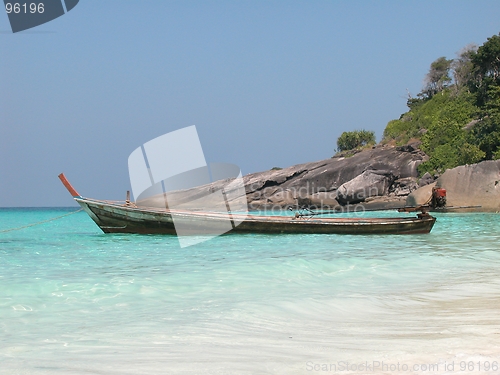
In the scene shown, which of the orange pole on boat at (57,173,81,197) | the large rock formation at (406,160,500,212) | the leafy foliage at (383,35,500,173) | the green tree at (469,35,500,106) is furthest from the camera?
the green tree at (469,35,500,106)

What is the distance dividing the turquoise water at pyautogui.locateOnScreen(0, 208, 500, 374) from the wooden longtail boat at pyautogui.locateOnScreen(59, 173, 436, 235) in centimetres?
314

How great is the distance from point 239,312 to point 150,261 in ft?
16.0

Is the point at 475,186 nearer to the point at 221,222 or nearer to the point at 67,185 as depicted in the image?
the point at 221,222

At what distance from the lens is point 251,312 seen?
514 cm

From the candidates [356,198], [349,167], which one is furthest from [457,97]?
[356,198]

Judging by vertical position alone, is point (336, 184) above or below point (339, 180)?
below

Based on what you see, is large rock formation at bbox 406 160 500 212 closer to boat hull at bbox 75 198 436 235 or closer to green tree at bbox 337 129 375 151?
boat hull at bbox 75 198 436 235

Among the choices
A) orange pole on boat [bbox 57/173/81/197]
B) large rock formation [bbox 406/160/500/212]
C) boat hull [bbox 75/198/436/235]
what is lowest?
large rock formation [bbox 406/160/500/212]

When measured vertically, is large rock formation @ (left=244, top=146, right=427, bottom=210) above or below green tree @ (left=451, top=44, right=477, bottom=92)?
below

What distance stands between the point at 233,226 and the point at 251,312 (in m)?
9.45

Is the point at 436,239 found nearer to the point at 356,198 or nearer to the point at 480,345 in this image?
the point at 480,345

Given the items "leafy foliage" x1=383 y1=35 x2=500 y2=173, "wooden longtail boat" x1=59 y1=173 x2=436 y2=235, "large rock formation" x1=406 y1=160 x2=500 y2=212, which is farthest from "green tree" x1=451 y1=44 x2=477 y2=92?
"wooden longtail boat" x1=59 y1=173 x2=436 y2=235

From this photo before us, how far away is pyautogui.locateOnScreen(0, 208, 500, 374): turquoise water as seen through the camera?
3475 millimetres

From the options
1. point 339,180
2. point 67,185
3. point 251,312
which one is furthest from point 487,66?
point 251,312
